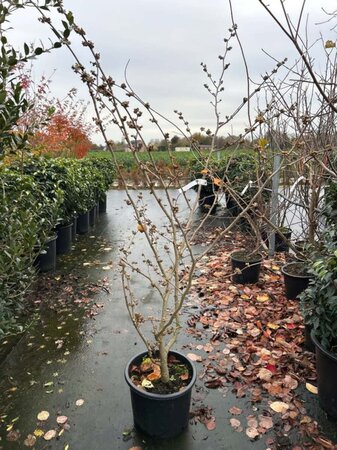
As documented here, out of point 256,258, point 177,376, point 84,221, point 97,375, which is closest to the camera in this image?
point 177,376

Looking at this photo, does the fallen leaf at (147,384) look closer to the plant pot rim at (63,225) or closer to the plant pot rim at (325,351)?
the plant pot rim at (325,351)

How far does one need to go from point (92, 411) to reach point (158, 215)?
5.62 m

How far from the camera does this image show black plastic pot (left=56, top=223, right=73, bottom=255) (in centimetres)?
449

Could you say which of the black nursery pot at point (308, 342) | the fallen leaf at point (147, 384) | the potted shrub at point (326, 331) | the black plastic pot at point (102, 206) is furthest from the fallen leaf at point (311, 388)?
the black plastic pot at point (102, 206)

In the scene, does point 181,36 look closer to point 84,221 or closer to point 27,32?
point 27,32

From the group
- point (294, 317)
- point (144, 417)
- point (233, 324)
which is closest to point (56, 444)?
point (144, 417)

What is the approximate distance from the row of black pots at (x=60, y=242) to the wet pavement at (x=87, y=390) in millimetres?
726

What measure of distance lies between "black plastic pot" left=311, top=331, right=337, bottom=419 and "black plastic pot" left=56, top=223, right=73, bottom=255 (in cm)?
352

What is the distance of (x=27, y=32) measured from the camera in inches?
78.2

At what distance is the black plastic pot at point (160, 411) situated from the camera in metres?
1.66

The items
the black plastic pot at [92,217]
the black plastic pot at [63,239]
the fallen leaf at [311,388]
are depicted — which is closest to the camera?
the fallen leaf at [311,388]

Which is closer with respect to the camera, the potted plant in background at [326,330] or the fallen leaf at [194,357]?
the potted plant in background at [326,330]

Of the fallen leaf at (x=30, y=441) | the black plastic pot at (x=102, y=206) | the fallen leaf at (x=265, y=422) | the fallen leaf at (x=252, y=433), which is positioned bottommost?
the fallen leaf at (x=252, y=433)

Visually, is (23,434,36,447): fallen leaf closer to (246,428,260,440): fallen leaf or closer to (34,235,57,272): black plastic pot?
(246,428,260,440): fallen leaf
